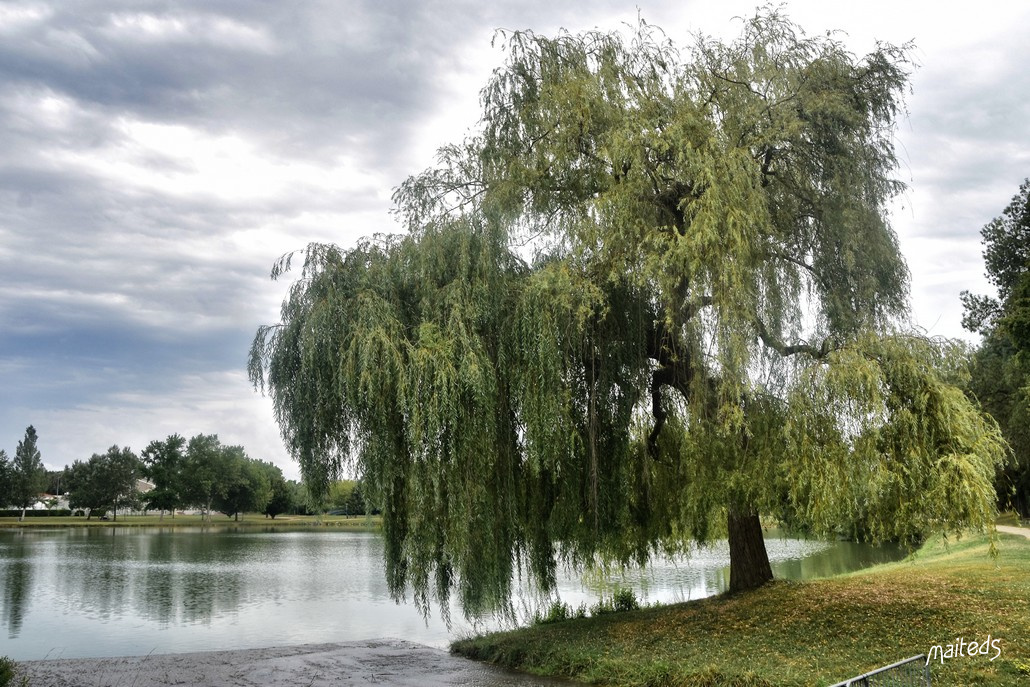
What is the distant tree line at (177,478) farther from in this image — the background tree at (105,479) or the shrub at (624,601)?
the shrub at (624,601)

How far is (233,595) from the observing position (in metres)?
24.9

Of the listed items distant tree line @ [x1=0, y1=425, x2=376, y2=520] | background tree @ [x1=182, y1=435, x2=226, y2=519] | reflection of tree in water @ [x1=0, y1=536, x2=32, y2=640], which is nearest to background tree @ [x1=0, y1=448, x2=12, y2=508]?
distant tree line @ [x1=0, y1=425, x2=376, y2=520]

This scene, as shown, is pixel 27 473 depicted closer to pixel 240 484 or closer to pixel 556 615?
pixel 240 484

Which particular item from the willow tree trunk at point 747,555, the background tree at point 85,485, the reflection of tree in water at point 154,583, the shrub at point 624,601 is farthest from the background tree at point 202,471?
the willow tree trunk at point 747,555

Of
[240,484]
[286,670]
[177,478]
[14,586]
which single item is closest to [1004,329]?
[286,670]

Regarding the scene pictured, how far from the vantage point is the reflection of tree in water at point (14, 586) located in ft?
65.1

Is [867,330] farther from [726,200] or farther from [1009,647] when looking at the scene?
[1009,647]

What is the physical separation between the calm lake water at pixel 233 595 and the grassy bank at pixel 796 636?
138cm

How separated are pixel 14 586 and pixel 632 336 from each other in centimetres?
2463

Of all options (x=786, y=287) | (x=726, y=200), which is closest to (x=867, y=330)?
(x=786, y=287)

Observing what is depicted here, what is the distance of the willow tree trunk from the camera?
584 inches

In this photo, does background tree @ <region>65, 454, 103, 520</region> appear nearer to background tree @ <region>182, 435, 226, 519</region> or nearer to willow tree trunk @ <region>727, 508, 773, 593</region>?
background tree @ <region>182, 435, 226, 519</region>

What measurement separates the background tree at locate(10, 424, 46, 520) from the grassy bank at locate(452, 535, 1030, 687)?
289ft

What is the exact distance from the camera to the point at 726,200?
11.9 m
